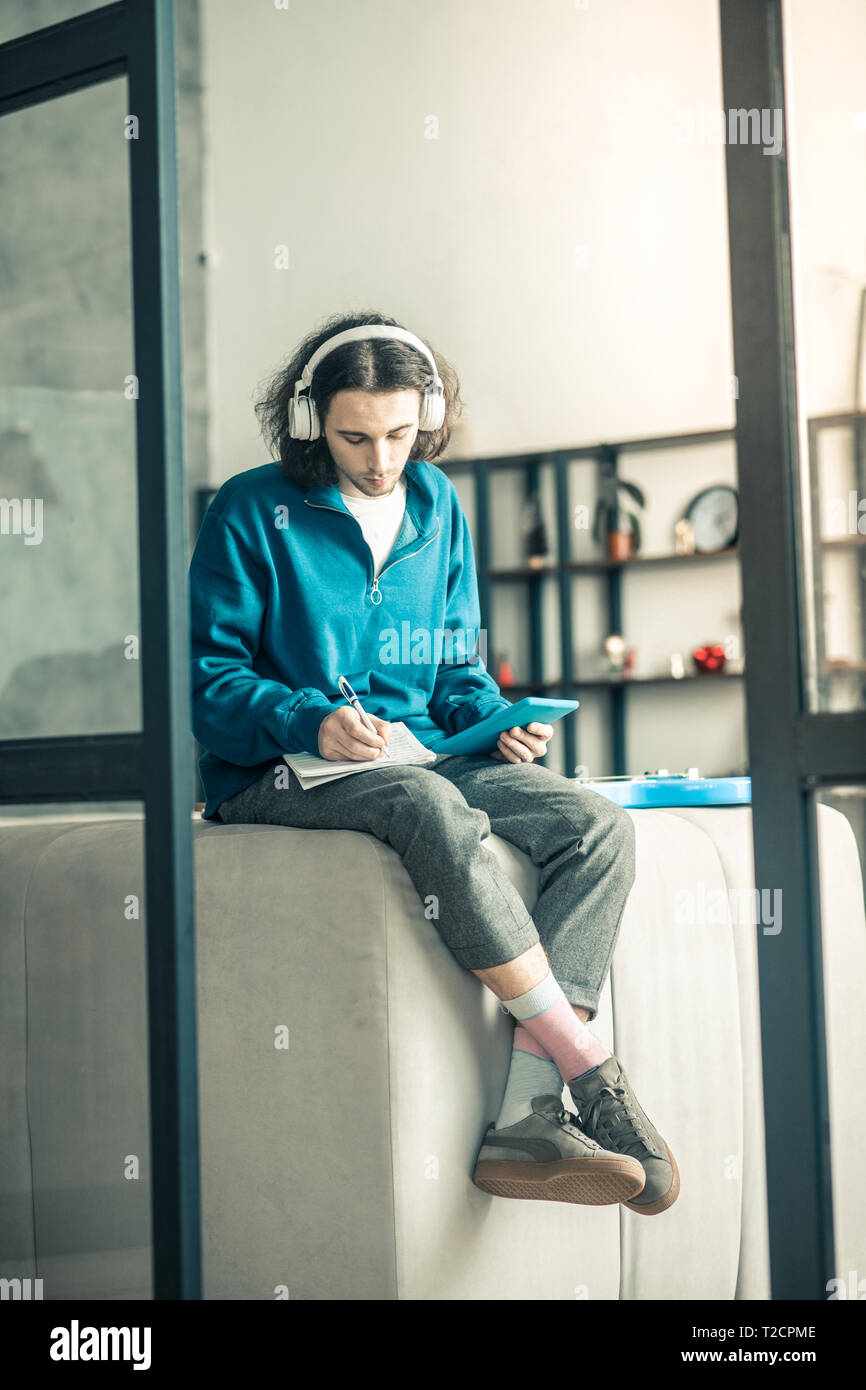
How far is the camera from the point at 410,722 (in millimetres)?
2143

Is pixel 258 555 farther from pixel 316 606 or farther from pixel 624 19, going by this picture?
pixel 624 19

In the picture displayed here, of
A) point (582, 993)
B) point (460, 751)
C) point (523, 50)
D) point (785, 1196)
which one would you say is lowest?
point (785, 1196)

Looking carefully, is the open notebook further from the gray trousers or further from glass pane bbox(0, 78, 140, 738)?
glass pane bbox(0, 78, 140, 738)

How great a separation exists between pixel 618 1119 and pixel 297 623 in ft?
2.70

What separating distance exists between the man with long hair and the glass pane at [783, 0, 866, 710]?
1.75 ft

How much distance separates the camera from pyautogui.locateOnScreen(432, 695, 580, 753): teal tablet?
193 cm

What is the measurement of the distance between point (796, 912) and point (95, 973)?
91 cm

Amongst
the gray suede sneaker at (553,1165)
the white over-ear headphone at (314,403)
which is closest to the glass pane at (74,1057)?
the gray suede sneaker at (553,1165)

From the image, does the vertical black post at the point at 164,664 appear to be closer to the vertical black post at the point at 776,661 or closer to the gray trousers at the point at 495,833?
the gray trousers at the point at 495,833

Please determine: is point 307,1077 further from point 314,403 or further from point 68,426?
point 314,403

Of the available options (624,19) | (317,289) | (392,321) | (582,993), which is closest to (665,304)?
(624,19)
